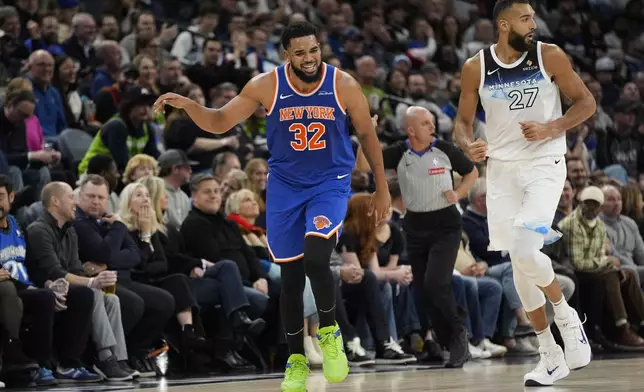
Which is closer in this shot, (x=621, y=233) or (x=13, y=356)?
(x=13, y=356)

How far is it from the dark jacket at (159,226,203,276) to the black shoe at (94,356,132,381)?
116 cm

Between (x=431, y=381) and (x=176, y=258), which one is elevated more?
(x=176, y=258)

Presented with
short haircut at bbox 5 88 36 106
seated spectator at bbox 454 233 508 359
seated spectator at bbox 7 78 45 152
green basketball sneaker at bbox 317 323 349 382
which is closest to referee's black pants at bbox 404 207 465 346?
seated spectator at bbox 454 233 508 359

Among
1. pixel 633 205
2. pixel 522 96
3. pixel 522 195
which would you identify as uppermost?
pixel 522 96

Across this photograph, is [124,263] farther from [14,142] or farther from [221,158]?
[221,158]

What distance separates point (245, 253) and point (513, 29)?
379cm

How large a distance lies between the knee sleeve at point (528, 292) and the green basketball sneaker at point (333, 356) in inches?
49.3

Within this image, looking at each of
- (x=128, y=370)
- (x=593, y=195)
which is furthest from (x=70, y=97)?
(x=593, y=195)

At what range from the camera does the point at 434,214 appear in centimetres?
918

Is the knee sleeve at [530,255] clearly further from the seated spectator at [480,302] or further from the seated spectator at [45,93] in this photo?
the seated spectator at [45,93]

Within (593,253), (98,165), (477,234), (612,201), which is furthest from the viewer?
(612,201)

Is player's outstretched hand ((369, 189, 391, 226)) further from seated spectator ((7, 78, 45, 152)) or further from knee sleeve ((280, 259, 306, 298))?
seated spectator ((7, 78, 45, 152))

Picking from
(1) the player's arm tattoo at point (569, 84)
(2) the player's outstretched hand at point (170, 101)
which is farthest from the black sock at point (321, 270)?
(1) the player's arm tattoo at point (569, 84)

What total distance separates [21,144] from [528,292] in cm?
507
